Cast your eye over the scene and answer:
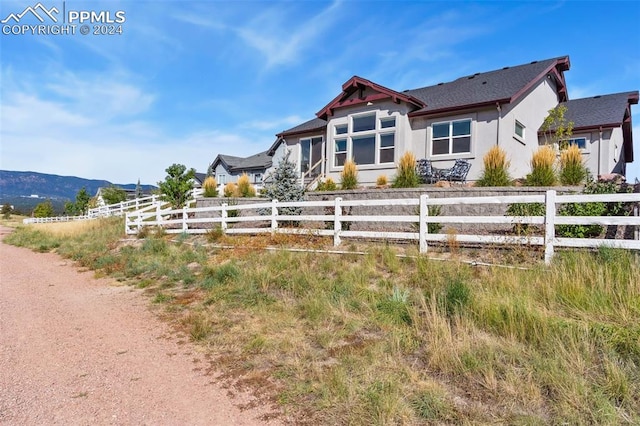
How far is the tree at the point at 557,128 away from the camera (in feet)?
52.9

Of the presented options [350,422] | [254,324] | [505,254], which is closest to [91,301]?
[254,324]

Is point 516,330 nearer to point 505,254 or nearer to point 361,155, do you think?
point 505,254

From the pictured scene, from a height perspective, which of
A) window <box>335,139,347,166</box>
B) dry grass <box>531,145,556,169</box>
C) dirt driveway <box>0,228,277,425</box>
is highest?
window <box>335,139,347,166</box>

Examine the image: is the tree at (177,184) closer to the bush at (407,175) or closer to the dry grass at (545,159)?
the bush at (407,175)

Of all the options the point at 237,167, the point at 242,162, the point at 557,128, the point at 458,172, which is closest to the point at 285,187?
the point at 458,172

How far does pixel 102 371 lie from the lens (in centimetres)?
400

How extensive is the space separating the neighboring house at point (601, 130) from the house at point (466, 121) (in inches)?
1.5

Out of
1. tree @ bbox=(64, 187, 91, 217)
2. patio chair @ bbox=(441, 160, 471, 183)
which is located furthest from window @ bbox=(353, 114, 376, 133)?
tree @ bbox=(64, 187, 91, 217)

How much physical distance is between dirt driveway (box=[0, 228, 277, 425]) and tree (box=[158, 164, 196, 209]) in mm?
15751

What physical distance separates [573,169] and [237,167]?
3460cm

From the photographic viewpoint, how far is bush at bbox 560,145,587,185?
391 inches

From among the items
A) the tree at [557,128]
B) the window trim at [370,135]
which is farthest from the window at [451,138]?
the tree at [557,128]

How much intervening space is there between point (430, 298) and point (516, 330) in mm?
1301

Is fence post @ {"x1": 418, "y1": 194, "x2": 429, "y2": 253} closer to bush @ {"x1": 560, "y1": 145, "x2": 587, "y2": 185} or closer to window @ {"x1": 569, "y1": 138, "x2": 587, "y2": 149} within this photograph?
bush @ {"x1": 560, "y1": 145, "x2": 587, "y2": 185}
